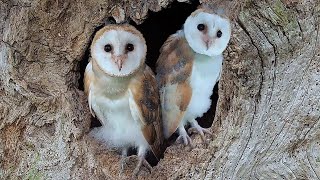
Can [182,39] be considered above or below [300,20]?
below

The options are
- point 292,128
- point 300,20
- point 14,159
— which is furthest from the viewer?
point 14,159

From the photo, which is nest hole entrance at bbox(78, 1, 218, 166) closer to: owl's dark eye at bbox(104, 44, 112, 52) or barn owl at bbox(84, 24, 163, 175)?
barn owl at bbox(84, 24, 163, 175)

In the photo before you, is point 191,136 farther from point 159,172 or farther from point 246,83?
point 246,83

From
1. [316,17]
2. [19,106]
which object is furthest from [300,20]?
[19,106]

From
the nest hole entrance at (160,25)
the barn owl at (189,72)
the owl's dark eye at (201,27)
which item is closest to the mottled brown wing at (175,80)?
the barn owl at (189,72)

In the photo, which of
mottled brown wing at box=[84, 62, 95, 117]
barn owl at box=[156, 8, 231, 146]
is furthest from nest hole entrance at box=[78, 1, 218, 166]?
mottled brown wing at box=[84, 62, 95, 117]

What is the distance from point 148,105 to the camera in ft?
7.84

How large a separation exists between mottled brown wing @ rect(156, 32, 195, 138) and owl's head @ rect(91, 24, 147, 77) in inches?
6.8

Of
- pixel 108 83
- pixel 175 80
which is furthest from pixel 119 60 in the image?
pixel 175 80

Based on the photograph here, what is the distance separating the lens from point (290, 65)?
7.14ft

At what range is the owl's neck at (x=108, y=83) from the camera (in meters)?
2.36

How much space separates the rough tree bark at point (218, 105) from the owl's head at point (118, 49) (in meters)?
0.08

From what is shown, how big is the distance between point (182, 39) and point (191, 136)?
0.35 meters

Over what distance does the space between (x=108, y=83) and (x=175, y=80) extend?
246 millimetres
